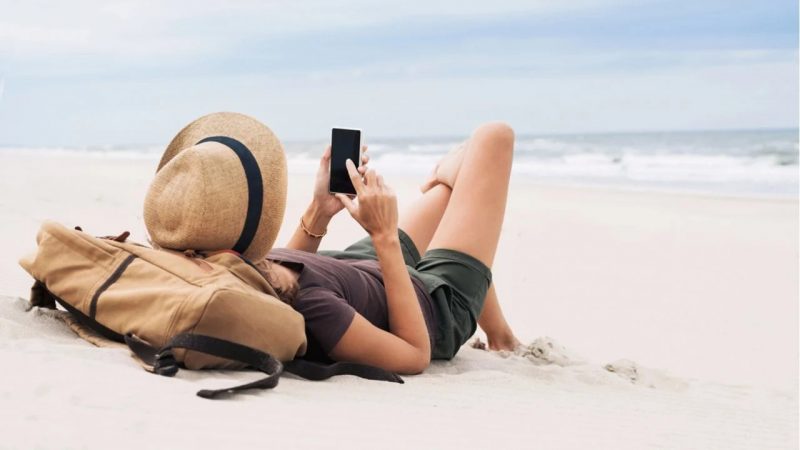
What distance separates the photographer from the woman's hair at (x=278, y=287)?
3.32 metres

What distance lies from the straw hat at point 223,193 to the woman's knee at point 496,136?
4.26 feet

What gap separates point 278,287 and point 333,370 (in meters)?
0.37

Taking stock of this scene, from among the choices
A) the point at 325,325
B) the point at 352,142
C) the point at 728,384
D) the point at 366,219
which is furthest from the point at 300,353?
the point at 728,384

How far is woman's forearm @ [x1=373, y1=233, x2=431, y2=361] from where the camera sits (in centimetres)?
342

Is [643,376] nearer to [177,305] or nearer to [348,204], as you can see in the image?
[348,204]

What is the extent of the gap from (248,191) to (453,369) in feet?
4.95

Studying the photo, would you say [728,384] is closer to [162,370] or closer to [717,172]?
[162,370]

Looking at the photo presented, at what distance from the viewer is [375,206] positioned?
3.36 metres

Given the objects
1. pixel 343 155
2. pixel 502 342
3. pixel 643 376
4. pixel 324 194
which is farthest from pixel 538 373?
pixel 343 155

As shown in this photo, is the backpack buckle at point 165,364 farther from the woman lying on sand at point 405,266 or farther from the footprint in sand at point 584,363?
the footprint in sand at point 584,363

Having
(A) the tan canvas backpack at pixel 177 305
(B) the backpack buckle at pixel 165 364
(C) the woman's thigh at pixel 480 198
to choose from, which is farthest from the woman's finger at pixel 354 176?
(B) the backpack buckle at pixel 165 364

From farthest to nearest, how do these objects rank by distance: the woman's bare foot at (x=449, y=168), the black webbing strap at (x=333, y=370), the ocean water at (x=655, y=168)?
1. the ocean water at (x=655, y=168)
2. the woman's bare foot at (x=449, y=168)
3. the black webbing strap at (x=333, y=370)

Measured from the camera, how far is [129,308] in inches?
123

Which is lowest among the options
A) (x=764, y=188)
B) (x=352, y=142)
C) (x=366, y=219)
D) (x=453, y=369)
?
(x=453, y=369)
